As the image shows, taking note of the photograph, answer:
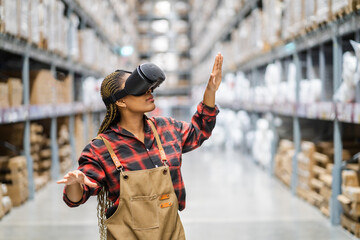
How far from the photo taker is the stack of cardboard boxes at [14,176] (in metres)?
4.90

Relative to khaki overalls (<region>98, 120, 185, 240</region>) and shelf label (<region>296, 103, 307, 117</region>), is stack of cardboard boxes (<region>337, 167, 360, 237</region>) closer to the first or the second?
shelf label (<region>296, 103, 307, 117</region>)

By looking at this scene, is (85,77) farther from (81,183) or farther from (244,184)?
(81,183)

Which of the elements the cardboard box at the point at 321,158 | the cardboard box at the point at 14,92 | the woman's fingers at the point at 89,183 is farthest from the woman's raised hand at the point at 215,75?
the cardboard box at the point at 14,92

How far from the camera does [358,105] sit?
11.5ft

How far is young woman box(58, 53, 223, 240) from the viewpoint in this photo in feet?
5.97

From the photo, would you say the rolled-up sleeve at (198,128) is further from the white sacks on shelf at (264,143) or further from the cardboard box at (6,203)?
the white sacks on shelf at (264,143)

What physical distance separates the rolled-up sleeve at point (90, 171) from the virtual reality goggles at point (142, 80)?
27 centimetres

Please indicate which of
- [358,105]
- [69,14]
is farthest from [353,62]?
[69,14]

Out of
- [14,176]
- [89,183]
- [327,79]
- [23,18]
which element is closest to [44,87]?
[23,18]

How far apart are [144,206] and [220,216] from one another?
9.11 ft

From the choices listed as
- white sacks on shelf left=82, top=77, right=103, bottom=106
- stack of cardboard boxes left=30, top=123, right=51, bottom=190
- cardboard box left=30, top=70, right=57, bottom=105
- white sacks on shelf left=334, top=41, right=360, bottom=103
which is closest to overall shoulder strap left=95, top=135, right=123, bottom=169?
white sacks on shelf left=334, top=41, right=360, bottom=103

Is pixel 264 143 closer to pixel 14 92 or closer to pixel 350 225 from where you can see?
pixel 350 225

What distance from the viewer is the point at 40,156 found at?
258 inches

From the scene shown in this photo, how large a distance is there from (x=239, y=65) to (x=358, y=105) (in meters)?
6.10
